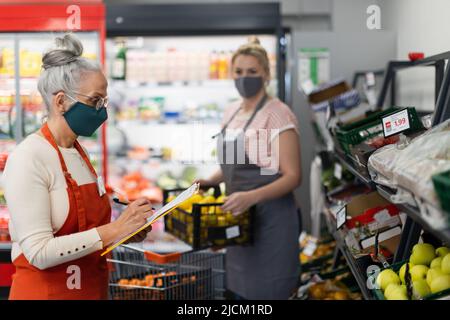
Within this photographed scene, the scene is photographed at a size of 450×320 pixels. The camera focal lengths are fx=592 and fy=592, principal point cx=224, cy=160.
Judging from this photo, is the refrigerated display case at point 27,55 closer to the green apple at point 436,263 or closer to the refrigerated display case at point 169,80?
the refrigerated display case at point 169,80

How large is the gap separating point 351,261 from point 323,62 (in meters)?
2.94

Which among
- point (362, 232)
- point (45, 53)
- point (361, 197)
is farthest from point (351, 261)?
point (45, 53)

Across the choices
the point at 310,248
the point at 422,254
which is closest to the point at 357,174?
the point at 422,254

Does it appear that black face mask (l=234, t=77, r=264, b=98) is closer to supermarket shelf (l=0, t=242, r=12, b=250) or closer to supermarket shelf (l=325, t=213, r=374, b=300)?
supermarket shelf (l=325, t=213, r=374, b=300)

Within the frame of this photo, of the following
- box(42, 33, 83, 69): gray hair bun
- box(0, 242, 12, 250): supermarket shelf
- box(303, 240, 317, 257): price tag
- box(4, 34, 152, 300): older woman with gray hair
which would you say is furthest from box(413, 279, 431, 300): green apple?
box(0, 242, 12, 250): supermarket shelf

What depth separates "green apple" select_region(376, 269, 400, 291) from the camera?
1763 millimetres

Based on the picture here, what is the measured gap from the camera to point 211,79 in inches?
185

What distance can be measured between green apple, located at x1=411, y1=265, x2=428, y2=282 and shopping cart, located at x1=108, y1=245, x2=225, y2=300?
1555 millimetres

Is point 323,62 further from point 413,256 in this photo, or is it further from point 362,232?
point 413,256

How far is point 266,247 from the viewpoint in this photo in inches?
121

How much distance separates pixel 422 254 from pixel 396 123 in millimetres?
416

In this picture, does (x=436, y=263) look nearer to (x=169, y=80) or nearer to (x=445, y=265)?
(x=445, y=265)

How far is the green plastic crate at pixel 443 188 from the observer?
1047 mm

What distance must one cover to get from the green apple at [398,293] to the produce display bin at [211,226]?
1.22m
